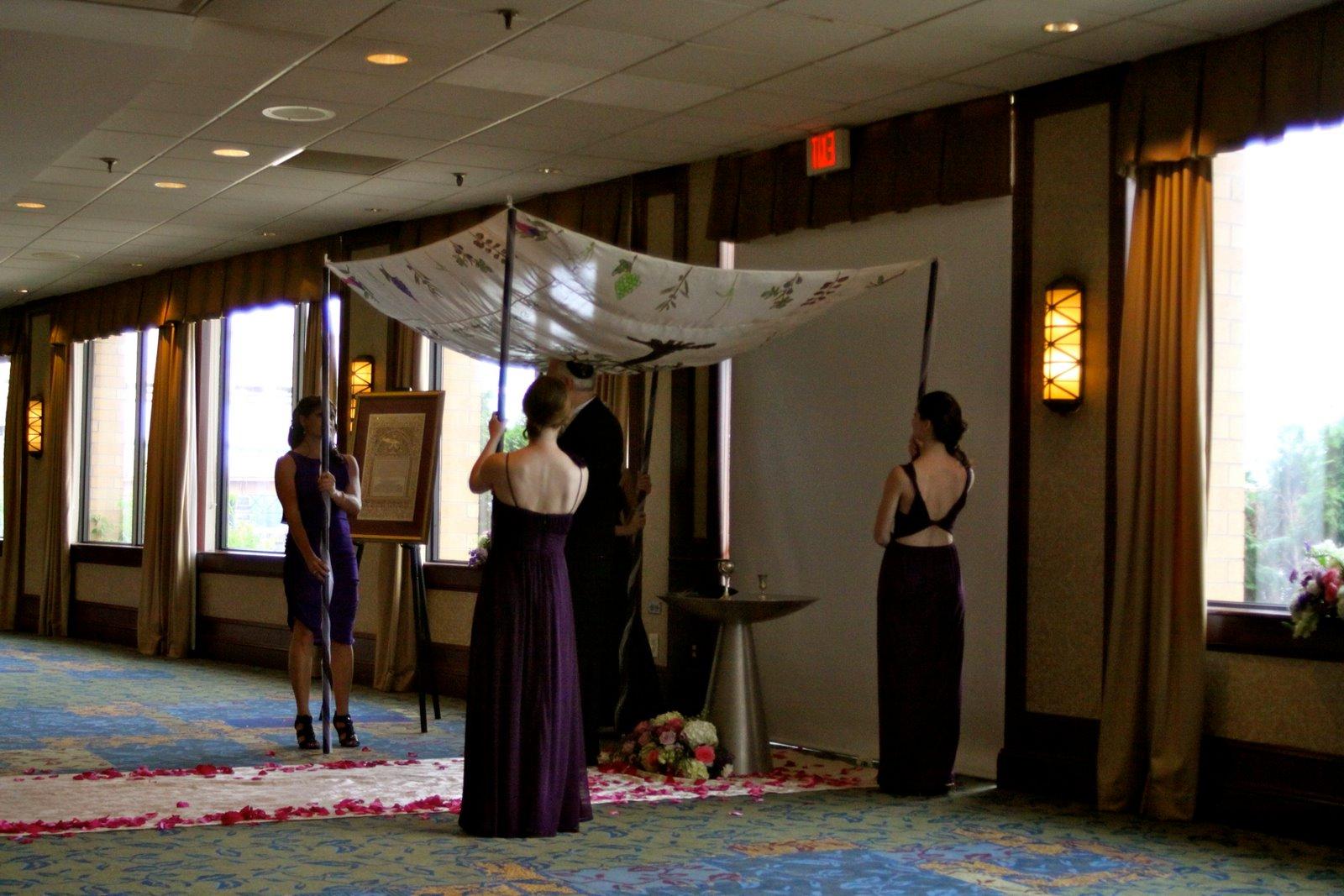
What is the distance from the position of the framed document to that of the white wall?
1.59 meters

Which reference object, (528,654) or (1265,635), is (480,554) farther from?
(1265,635)

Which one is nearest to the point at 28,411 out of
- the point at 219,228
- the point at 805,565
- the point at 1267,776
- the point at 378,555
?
the point at 219,228

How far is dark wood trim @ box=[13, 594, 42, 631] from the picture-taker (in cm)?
1425

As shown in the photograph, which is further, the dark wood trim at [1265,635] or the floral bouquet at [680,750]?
the floral bouquet at [680,750]

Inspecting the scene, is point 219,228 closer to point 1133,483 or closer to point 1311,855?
point 1133,483

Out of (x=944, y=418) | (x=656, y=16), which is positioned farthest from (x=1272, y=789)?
(x=656, y=16)

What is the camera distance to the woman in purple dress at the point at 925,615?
6051 millimetres

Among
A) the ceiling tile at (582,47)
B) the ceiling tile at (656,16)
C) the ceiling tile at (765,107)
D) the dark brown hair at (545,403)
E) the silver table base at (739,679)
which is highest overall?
the ceiling tile at (765,107)

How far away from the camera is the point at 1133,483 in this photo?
19.2ft

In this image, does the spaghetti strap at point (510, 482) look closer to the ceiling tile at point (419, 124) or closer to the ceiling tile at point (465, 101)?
the ceiling tile at point (465, 101)

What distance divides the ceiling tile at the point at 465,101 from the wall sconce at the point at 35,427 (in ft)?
28.7

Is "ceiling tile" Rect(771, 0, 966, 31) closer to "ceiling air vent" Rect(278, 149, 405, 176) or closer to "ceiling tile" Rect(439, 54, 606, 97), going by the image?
"ceiling tile" Rect(439, 54, 606, 97)

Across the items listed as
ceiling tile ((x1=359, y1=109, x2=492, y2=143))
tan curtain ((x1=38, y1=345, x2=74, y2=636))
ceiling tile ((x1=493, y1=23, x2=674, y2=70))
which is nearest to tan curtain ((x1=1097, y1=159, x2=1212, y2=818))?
ceiling tile ((x1=493, y1=23, x2=674, y2=70))

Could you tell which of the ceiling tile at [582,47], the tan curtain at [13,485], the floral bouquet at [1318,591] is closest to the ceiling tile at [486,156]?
the ceiling tile at [582,47]
